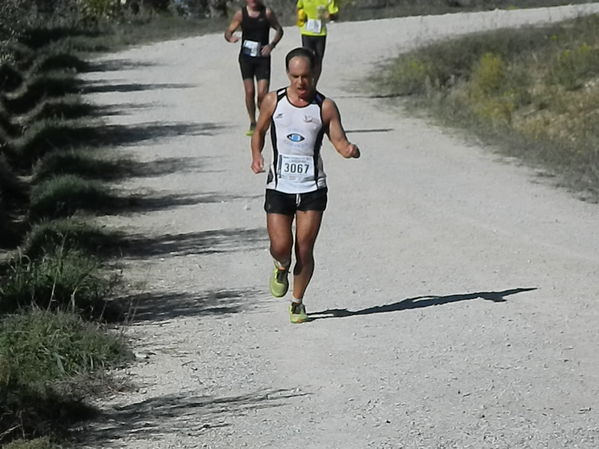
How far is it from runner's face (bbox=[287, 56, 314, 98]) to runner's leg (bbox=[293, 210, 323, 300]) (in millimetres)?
758

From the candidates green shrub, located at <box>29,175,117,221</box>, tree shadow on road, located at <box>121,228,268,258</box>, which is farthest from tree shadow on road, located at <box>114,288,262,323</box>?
green shrub, located at <box>29,175,117,221</box>

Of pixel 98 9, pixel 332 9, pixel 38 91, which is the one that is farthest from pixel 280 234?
pixel 98 9

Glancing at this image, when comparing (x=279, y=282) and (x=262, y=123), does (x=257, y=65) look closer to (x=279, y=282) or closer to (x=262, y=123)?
(x=279, y=282)

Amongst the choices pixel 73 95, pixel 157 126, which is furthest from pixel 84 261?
pixel 73 95

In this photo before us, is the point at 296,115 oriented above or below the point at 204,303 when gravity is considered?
above

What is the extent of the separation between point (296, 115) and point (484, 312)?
1691 millimetres

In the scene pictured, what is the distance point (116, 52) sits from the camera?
98.3 feet

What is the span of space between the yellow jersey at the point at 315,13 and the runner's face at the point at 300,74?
856 cm

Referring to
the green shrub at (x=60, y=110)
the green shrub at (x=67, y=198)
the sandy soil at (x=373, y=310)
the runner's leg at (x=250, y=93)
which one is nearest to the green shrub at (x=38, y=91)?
the green shrub at (x=60, y=110)

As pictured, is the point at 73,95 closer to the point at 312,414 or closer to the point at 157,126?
the point at 157,126

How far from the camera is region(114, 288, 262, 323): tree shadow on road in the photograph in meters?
8.82

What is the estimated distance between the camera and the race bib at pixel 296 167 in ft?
26.9

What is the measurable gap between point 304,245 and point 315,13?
8.52m

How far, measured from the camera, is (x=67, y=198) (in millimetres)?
12961
